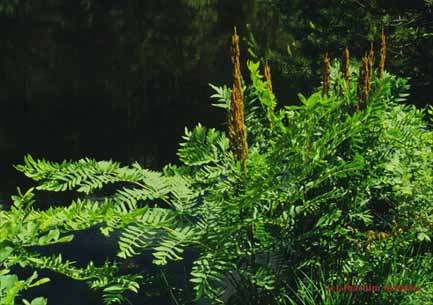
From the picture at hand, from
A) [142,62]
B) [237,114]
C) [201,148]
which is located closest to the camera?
[237,114]

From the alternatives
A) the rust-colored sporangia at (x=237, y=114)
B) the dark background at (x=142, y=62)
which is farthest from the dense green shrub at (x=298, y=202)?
the dark background at (x=142, y=62)

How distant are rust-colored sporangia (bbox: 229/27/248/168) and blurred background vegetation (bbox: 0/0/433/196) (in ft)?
4.30

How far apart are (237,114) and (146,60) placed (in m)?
26.0

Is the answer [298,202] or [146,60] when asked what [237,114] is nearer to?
[298,202]

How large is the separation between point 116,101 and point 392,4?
14808mm

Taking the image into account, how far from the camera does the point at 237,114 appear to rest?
377 cm

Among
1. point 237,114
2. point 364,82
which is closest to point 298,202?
point 364,82

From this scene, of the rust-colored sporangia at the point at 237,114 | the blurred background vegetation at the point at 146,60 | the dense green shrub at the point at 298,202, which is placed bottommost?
the blurred background vegetation at the point at 146,60

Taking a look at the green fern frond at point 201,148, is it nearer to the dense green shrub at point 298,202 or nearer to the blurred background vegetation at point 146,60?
the dense green shrub at point 298,202

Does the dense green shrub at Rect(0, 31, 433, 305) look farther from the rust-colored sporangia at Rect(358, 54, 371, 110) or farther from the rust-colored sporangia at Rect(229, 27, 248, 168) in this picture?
the rust-colored sporangia at Rect(229, 27, 248, 168)

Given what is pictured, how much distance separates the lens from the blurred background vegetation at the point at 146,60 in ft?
34.5

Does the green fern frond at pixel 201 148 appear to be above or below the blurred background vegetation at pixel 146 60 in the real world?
above

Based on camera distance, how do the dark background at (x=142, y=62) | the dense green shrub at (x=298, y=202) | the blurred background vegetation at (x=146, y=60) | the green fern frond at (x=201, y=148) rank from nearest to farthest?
1. the dense green shrub at (x=298, y=202)
2. the green fern frond at (x=201, y=148)
3. the dark background at (x=142, y=62)
4. the blurred background vegetation at (x=146, y=60)

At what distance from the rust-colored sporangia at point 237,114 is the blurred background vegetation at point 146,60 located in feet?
4.30
